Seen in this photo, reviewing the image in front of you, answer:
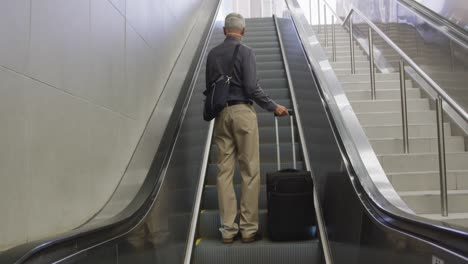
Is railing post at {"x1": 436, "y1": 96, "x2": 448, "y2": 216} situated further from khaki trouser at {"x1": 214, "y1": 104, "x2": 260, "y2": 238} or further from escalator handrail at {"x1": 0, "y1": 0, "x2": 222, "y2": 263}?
escalator handrail at {"x1": 0, "y1": 0, "x2": 222, "y2": 263}

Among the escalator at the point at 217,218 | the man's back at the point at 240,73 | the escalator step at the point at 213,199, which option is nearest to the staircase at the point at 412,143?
the escalator at the point at 217,218

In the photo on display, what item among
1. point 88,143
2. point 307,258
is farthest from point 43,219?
point 307,258

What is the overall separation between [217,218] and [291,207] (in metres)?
0.67

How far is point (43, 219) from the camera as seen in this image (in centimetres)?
197

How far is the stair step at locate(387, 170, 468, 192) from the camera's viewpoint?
3771 mm

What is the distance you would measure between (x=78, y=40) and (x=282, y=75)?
4.57 metres

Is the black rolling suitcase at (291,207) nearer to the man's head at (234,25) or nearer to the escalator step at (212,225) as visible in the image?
the escalator step at (212,225)

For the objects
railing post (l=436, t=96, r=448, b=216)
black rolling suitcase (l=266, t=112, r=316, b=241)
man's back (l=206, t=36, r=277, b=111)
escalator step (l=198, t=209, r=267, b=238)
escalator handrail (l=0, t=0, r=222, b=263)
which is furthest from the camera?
escalator step (l=198, t=209, r=267, b=238)

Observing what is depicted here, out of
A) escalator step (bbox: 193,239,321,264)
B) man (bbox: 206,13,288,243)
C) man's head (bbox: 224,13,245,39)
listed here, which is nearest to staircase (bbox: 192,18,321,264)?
escalator step (bbox: 193,239,321,264)

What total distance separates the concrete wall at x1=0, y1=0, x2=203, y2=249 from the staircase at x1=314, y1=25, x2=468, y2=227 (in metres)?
2.10

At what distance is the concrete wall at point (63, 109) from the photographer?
5.82 ft

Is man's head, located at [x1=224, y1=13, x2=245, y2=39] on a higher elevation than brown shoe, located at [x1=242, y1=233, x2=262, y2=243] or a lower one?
higher

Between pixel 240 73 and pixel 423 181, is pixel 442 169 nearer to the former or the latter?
pixel 423 181

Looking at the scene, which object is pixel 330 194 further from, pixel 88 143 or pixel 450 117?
pixel 450 117
